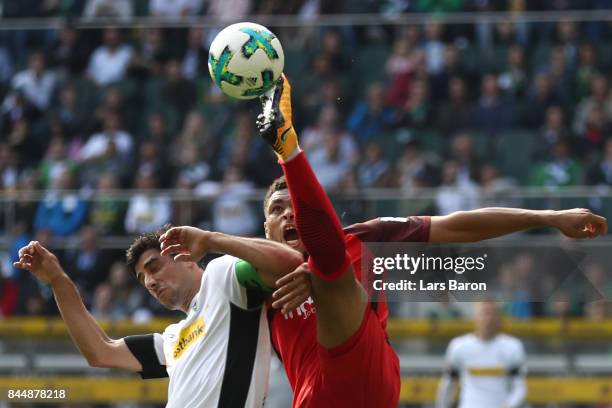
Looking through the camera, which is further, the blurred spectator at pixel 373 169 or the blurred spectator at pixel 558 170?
the blurred spectator at pixel 558 170

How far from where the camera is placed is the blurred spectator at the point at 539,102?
1348 cm

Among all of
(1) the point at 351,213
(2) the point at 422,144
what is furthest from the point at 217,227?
(2) the point at 422,144

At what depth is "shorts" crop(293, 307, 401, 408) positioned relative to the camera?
5340 mm

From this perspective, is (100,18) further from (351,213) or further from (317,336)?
(317,336)

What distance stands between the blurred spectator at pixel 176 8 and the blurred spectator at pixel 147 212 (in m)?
3.74

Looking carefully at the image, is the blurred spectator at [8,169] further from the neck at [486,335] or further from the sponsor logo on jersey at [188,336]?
the sponsor logo on jersey at [188,336]

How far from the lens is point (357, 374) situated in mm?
5367

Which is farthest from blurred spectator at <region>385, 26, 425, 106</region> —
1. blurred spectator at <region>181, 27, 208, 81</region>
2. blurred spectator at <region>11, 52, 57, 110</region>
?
blurred spectator at <region>11, 52, 57, 110</region>

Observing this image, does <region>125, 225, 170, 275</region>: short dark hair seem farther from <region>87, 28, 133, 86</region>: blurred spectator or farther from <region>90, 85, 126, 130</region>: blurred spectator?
<region>87, 28, 133, 86</region>: blurred spectator

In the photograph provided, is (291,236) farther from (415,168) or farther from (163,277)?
(415,168)

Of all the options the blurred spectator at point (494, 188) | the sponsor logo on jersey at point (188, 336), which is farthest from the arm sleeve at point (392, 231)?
the blurred spectator at point (494, 188)

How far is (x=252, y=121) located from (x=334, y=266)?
8.35 m

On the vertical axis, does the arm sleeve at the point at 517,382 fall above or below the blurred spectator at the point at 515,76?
below

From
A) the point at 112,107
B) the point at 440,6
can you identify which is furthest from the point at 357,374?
the point at 440,6
